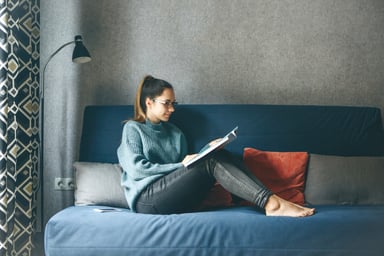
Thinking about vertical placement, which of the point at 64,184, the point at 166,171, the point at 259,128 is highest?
the point at 259,128

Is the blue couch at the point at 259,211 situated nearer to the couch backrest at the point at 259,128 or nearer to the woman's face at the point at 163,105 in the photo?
the couch backrest at the point at 259,128

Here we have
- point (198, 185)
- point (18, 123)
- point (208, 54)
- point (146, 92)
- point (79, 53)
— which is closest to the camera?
point (198, 185)

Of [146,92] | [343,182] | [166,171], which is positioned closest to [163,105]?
[146,92]

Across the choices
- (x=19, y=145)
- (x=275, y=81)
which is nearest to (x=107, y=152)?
(x=19, y=145)

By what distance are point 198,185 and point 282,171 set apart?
582 millimetres

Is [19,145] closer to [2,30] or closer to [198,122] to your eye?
[2,30]

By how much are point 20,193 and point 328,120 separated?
71.0 inches

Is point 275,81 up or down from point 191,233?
up

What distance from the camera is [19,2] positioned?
279 cm

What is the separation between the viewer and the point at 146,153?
277 centimetres

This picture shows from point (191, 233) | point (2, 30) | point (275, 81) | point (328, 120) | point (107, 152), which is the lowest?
point (191, 233)

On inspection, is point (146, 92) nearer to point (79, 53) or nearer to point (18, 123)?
point (79, 53)

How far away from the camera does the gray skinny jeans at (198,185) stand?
2.46 meters

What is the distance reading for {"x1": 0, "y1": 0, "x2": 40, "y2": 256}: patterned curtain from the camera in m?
2.57
